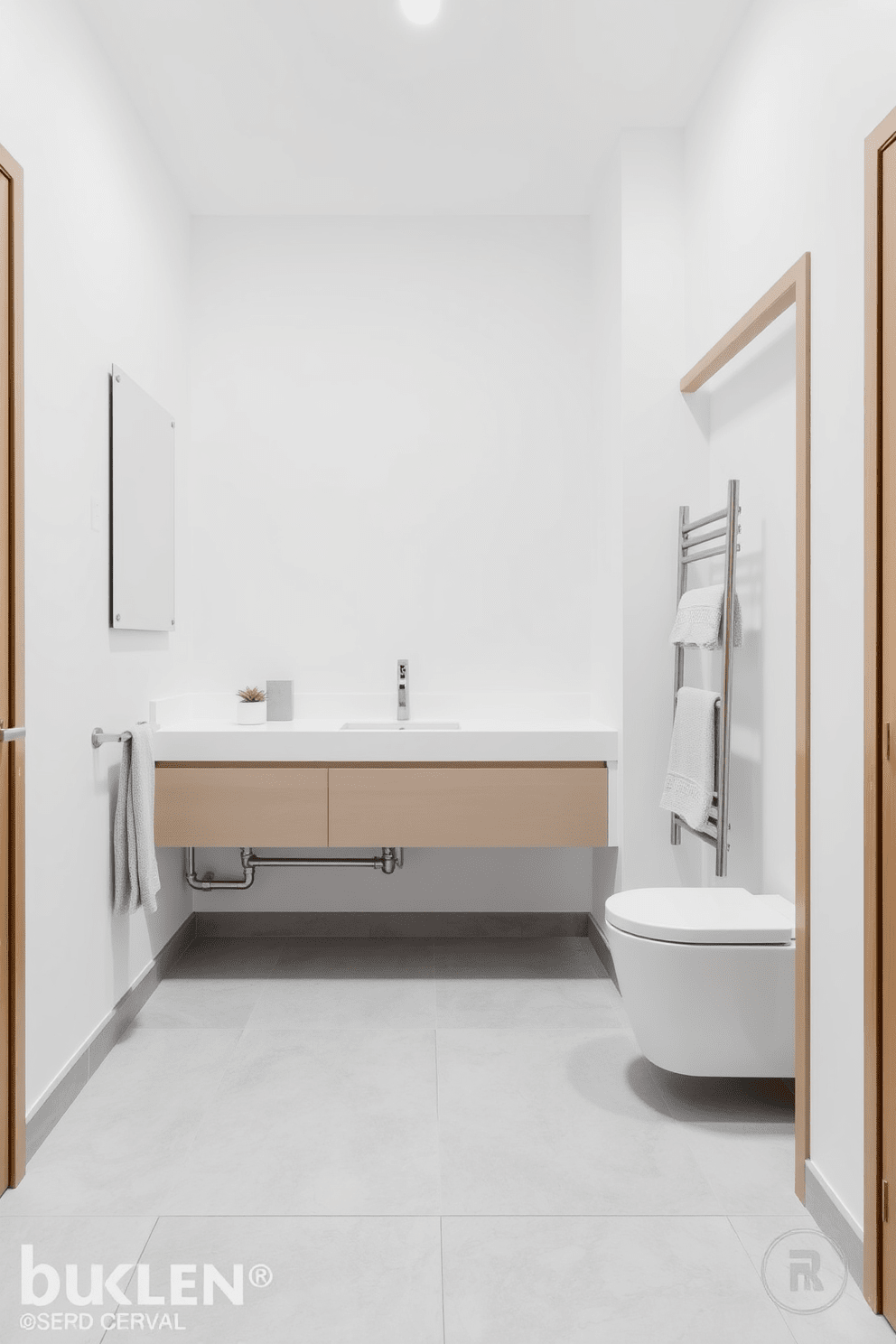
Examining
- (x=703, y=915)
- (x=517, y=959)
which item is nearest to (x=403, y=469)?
(x=517, y=959)

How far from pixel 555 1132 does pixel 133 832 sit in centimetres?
131

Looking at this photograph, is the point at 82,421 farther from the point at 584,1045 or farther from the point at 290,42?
the point at 584,1045

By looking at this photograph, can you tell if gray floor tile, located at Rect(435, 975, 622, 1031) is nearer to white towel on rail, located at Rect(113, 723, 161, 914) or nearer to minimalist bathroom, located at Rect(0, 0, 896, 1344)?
minimalist bathroom, located at Rect(0, 0, 896, 1344)

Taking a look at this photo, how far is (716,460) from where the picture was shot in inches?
99.3

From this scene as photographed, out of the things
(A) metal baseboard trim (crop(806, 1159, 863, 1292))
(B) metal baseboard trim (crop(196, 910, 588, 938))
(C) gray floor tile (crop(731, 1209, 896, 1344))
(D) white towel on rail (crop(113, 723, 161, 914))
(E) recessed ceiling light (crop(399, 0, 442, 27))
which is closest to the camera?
(C) gray floor tile (crop(731, 1209, 896, 1344))

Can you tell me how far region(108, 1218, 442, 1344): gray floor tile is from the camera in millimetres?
1305

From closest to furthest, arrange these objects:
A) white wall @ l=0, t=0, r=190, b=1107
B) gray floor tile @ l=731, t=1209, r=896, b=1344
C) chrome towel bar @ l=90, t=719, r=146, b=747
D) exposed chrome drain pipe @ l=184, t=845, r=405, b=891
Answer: gray floor tile @ l=731, t=1209, r=896, b=1344, white wall @ l=0, t=0, r=190, b=1107, chrome towel bar @ l=90, t=719, r=146, b=747, exposed chrome drain pipe @ l=184, t=845, r=405, b=891

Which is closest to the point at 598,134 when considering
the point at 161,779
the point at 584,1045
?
the point at 161,779

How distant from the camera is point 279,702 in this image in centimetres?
302

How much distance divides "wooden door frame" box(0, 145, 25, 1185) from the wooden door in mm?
1609

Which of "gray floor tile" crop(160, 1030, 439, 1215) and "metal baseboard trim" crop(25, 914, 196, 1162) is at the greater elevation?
"metal baseboard trim" crop(25, 914, 196, 1162)

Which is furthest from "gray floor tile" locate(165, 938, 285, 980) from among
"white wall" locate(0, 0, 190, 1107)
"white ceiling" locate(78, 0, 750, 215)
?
"white ceiling" locate(78, 0, 750, 215)

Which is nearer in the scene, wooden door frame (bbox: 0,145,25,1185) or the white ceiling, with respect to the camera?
wooden door frame (bbox: 0,145,25,1185)

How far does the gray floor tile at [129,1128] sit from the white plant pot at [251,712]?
39.6 inches
